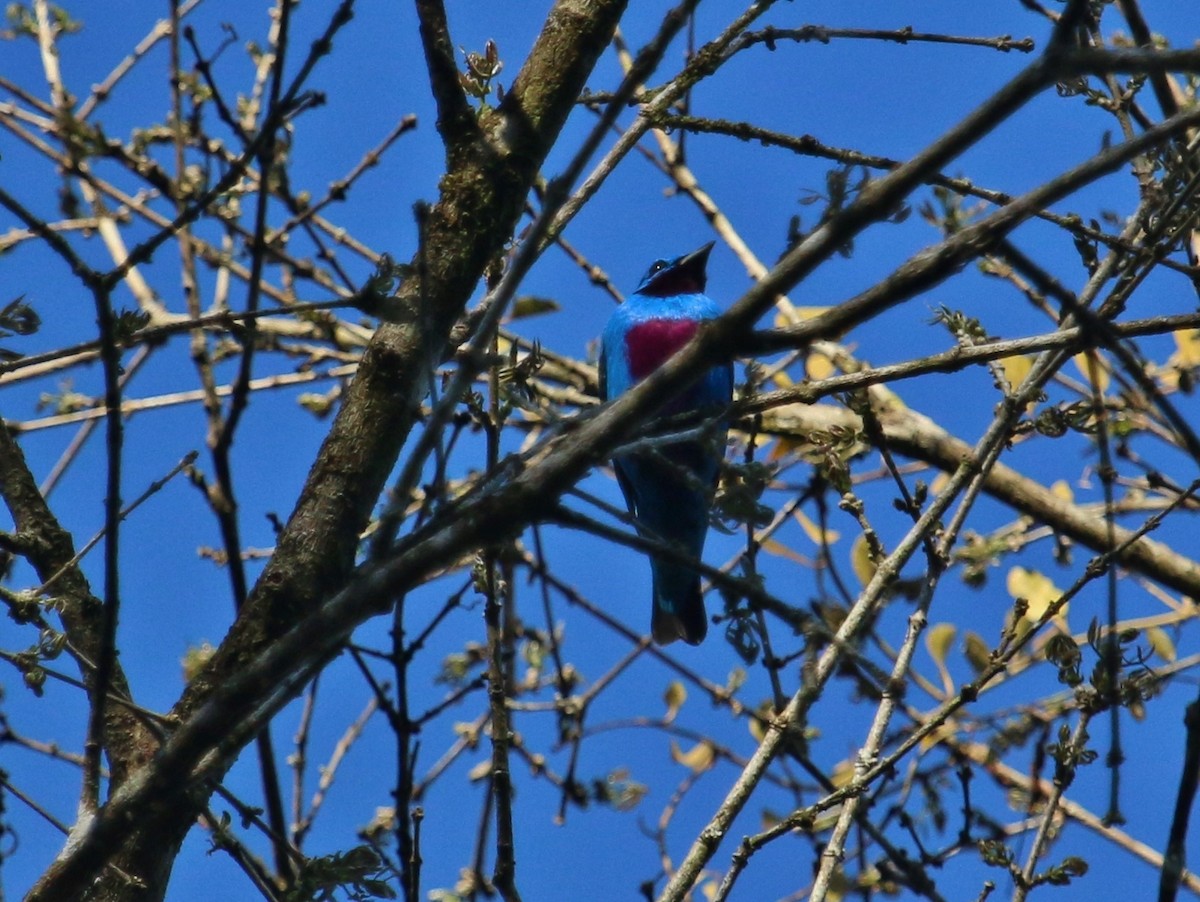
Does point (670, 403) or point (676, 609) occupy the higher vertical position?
point (670, 403)

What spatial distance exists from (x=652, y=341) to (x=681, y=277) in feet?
2.63

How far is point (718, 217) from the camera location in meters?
6.12

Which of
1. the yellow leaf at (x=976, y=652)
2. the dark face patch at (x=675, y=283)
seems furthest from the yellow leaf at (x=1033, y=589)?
the dark face patch at (x=675, y=283)

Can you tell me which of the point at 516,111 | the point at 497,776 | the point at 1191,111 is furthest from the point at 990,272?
the point at 1191,111

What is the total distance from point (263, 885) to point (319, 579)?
602mm

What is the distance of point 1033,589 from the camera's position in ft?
16.9

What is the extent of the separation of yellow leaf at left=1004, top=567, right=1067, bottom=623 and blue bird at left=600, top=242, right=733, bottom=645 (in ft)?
4.03

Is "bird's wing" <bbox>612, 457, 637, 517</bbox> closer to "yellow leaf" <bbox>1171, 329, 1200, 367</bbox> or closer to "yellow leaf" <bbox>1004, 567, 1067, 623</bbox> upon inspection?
"yellow leaf" <bbox>1004, 567, 1067, 623</bbox>

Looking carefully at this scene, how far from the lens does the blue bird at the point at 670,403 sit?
5547 mm

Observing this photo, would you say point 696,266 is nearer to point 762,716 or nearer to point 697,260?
point 697,260

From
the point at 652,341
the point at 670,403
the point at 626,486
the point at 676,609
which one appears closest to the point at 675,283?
the point at 652,341

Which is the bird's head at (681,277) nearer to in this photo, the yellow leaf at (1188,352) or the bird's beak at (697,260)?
the bird's beak at (697,260)

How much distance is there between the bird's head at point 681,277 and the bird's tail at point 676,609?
1.72 meters

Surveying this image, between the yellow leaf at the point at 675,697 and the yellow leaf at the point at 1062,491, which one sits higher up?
the yellow leaf at the point at 1062,491
